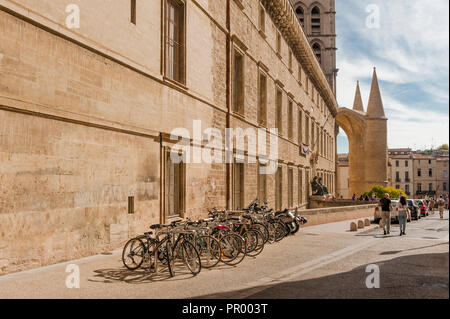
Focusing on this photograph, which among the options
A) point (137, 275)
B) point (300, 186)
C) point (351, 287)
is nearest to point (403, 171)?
point (300, 186)

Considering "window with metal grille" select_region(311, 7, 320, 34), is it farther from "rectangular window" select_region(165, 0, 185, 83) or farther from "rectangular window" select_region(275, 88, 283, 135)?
"rectangular window" select_region(165, 0, 185, 83)

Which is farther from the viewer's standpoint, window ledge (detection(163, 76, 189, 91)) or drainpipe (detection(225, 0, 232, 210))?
drainpipe (detection(225, 0, 232, 210))

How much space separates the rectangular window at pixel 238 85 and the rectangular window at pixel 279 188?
22.8 feet

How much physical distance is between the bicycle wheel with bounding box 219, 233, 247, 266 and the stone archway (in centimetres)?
4924

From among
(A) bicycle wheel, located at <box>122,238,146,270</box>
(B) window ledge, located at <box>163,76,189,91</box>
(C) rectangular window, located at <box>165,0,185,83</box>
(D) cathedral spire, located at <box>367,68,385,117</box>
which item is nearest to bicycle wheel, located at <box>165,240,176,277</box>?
(A) bicycle wheel, located at <box>122,238,146,270</box>

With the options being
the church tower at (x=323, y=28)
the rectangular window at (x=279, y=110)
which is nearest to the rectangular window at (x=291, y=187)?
the rectangular window at (x=279, y=110)

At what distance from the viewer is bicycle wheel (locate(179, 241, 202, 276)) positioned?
24.2 ft

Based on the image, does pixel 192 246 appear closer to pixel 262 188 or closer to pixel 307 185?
pixel 262 188

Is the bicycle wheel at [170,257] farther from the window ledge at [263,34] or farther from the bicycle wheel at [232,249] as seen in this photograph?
the window ledge at [263,34]

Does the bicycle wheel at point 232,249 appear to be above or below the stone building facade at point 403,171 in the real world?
below

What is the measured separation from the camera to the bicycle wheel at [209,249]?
8.20 metres

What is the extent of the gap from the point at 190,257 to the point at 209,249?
32.0 inches

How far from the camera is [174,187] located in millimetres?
12719
